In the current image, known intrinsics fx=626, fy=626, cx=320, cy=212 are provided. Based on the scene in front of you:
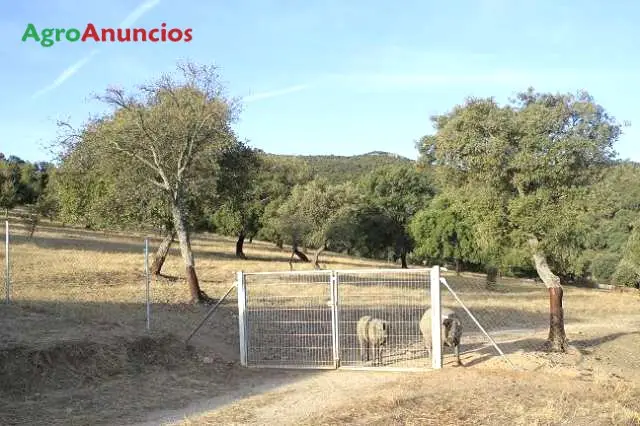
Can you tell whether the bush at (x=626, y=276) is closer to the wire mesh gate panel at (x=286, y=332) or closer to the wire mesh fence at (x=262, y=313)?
the wire mesh fence at (x=262, y=313)

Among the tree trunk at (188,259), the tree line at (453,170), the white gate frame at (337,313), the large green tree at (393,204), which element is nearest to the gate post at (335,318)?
the white gate frame at (337,313)

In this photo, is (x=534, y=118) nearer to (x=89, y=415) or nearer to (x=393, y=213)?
(x=89, y=415)

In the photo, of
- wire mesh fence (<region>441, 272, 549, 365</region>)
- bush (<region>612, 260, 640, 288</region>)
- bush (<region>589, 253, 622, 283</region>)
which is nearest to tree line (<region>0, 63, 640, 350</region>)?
wire mesh fence (<region>441, 272, 549, 365</region>)

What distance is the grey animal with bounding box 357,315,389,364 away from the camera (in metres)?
12.5

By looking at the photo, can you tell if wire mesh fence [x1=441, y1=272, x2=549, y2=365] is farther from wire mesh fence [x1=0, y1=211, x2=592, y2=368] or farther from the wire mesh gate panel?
the wire mesh gate panel

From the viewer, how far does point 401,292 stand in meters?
17.0

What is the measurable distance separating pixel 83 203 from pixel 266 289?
306 inches

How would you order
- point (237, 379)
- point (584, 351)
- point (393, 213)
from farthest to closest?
1. point (393, 213)
2. point (584, 351)
3. point (237, 379)

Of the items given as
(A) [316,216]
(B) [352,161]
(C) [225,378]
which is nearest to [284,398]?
(C) [225,378]

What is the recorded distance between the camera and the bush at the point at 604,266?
5638 cm

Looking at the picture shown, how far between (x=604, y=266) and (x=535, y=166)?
48027mm

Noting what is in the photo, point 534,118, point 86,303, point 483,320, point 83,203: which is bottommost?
point 483,320

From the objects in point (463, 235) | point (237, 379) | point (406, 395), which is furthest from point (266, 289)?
point (463, 235)

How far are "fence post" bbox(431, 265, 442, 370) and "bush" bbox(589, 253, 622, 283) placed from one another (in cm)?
5015
